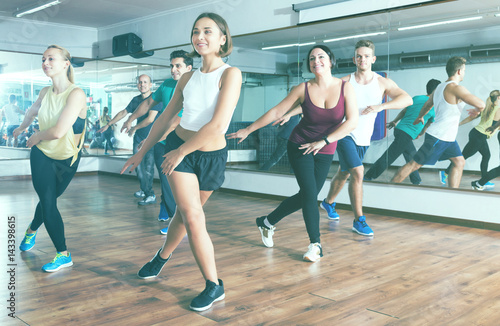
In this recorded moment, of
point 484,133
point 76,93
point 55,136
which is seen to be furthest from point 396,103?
point 55,136

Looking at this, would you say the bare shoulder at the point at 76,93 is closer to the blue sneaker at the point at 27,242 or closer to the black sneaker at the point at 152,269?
the black sneaker at the point at 152,269

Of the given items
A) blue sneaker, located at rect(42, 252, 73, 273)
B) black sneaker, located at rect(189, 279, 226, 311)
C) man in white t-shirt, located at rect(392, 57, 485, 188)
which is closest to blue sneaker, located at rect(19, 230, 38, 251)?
blue sneaker, located at rect(42, 252, 73, 273)

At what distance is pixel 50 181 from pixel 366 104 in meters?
2.71

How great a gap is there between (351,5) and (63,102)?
359cm

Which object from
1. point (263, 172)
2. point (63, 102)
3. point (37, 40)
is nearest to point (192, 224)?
point (63, 102)

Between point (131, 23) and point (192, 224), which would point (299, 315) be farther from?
point (131, 23)

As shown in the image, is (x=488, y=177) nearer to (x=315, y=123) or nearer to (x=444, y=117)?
(x=444, y=117)

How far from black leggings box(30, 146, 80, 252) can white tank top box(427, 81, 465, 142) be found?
3404 mm

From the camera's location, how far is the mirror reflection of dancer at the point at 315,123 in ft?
10.4

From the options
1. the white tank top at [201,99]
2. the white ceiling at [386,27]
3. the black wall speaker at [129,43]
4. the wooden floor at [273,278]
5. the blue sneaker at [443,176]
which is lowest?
the wooden floor at [273,278]

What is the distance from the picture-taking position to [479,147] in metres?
4.48

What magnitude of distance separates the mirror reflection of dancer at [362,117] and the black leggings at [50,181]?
7.35 feet

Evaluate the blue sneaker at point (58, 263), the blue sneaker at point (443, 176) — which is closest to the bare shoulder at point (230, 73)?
the blue sneaker at point (58, 263)

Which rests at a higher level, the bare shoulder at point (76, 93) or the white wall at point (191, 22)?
the white wall at point (191, 22)
